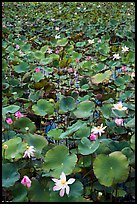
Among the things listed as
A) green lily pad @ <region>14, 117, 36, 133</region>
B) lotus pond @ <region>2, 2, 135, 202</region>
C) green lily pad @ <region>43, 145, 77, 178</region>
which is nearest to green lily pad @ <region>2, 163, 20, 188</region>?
lotus pond @ <region>2, 2, 135, 202</region>

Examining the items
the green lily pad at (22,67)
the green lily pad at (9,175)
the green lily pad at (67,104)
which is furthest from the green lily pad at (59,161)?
the green lily pad at (22,67)

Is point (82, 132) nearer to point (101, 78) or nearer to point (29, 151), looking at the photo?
point (29, 151)

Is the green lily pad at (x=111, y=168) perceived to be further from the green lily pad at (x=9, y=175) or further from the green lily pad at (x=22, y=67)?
the green lily pad at (x=22, y=67)

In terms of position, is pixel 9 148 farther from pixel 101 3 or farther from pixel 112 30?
pixel 101 3

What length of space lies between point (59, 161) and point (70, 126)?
23.8 inches

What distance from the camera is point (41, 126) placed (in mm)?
2043

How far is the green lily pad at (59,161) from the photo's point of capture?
121 cm

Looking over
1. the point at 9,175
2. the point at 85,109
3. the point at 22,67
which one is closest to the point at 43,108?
the point at 85,109

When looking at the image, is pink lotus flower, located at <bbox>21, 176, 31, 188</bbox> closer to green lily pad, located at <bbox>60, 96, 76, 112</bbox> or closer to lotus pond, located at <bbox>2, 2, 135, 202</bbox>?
lotus pond, located at <bbox>2, 2, 135, 202</bbox>

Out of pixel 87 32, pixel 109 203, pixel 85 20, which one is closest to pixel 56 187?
pixel 109 203

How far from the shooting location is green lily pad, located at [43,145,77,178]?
47.8 inches

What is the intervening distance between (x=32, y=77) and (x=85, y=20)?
267cm

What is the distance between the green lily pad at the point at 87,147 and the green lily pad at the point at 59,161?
6cm

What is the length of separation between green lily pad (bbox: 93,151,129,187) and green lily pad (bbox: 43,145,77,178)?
0.31ft
